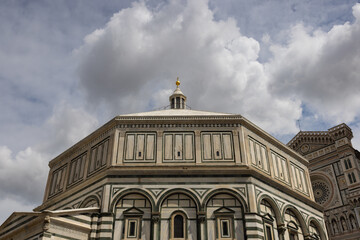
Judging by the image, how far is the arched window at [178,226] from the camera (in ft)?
60.2

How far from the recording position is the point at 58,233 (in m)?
17.1

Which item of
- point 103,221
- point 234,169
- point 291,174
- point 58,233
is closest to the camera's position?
point 58,233

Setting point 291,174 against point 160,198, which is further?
point 291,174

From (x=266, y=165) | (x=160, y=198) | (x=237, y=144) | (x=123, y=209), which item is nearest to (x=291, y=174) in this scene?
(x=266, y=165)

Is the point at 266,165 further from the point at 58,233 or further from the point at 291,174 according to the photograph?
the point at 58,233

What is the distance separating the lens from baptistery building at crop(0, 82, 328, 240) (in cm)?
1838

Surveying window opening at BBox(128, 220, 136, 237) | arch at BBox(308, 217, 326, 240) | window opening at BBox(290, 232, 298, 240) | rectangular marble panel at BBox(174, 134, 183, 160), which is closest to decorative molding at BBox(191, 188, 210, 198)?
rectangular marble panel at BBox(174, 134, 183, 160)

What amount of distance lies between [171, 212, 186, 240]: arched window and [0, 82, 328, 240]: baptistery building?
51 millimetres

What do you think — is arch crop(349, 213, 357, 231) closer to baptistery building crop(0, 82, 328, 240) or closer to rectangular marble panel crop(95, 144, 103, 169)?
baptistery building crop(0, 82, 328, 240)

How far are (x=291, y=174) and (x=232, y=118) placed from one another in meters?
6.65

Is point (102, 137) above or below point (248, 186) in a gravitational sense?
above

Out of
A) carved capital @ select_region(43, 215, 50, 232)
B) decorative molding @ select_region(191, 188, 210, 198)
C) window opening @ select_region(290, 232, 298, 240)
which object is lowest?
carved capital @ select_region(43, 215, 50, 232)

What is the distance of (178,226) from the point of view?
61.2 ft

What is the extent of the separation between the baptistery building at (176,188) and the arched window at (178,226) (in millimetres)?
51
